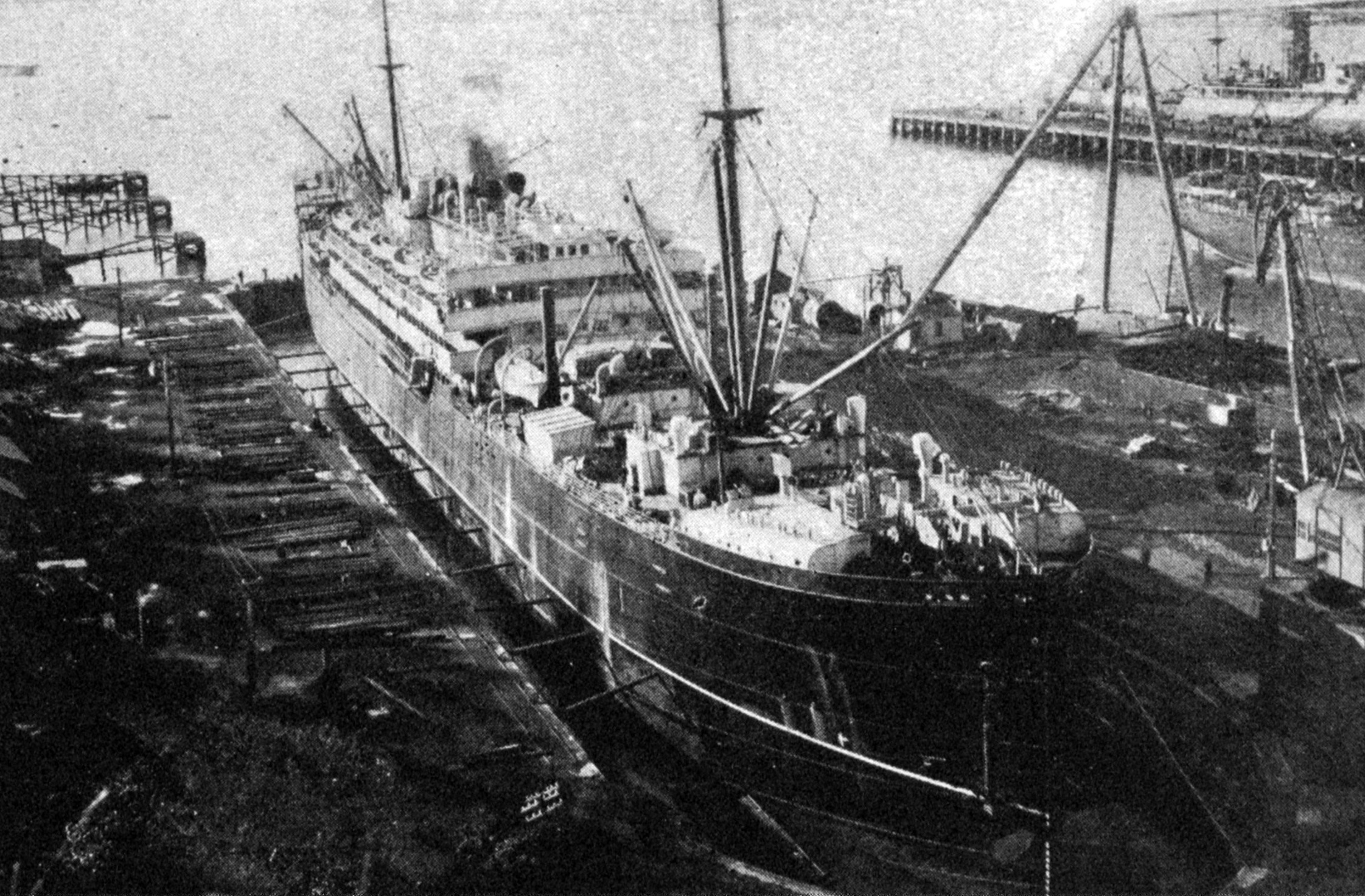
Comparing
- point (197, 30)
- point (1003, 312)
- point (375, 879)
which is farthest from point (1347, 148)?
point (197, 30)

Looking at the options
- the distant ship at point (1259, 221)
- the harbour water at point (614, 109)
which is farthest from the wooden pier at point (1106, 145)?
the distant ship at point (1259, 221)

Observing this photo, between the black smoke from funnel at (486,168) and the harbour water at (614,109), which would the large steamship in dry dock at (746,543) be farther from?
the black smoke from funnel at (486,168)

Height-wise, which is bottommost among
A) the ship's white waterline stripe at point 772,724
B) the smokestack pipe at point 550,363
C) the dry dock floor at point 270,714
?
the ship's white waterline stripe at point 772,724

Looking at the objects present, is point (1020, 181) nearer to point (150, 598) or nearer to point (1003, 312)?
point (1003, 312)

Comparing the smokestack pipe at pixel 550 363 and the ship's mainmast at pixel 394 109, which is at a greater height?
the ship's mainmast at pixel 394 109

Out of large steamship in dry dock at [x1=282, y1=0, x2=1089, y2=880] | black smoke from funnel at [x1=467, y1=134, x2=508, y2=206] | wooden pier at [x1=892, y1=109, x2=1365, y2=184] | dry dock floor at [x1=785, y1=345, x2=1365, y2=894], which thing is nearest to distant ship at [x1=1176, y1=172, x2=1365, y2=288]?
wooden pier at [x1=892, y1=109, x2=1365, y2=184]

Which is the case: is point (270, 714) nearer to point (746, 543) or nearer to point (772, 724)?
Answer: point (746, 543)
